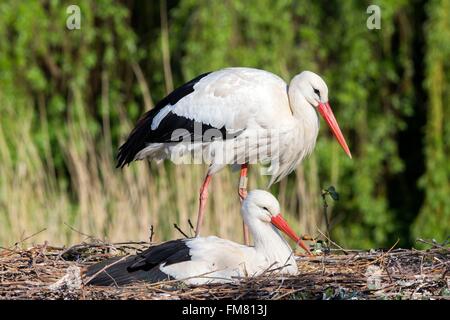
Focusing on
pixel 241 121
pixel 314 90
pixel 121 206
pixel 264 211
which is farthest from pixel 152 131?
pixel 264 211

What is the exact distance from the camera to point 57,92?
11.1 meters

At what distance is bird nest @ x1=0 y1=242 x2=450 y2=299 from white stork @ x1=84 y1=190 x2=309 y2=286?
114 mm

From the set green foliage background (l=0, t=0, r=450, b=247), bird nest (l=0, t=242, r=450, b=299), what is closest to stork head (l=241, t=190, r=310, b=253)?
bird nest (l=0, t=242, r=450, b=299)

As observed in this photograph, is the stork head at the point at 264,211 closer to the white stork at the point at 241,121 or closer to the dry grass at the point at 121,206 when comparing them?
the white stork at the point at 241,121

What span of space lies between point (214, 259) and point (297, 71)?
5499mm

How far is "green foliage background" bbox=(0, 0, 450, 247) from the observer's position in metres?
9.67

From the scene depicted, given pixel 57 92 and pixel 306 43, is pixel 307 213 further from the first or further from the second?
pixel 57 92

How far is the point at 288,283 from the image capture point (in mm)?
4434

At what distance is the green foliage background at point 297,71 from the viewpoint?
381 inches

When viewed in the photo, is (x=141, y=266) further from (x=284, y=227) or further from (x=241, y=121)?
(x=241, y=121)

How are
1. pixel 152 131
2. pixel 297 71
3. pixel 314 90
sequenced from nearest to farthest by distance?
1. pixel 314 90
2. pixel 152 131
3. pixel 297 71

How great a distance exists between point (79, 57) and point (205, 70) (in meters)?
1.77
